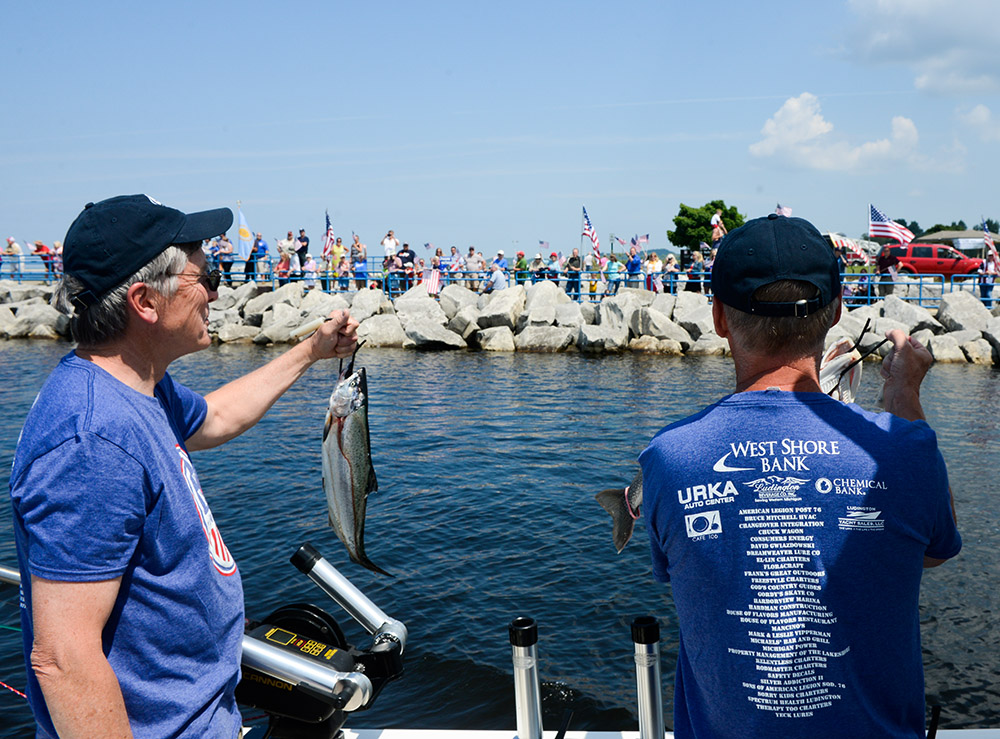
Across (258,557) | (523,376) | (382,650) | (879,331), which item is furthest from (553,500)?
(879,331)

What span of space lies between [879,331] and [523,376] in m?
11.1

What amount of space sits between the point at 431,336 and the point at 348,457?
926 inches

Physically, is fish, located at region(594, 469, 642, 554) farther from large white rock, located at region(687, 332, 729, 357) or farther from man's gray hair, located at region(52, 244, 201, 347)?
large white rock, located at region(687, 332, 729, 357)

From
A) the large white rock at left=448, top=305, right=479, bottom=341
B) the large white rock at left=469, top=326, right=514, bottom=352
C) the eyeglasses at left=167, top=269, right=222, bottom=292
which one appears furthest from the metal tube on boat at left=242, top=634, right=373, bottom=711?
the large white rock at left=448, top=305, right=479, bottom=341

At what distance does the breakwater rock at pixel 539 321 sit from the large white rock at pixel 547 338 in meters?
0.03

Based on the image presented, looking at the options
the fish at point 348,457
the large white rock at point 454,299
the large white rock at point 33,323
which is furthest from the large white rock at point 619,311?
the fish at point 348,457

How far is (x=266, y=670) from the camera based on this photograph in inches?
111

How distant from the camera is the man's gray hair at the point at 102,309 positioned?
2100 millimetres

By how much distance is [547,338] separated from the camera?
26.2 meters

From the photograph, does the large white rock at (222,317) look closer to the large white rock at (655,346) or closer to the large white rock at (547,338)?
the large white rock at (547,338)

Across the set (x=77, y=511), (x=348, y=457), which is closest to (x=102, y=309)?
(x=77, y=511)

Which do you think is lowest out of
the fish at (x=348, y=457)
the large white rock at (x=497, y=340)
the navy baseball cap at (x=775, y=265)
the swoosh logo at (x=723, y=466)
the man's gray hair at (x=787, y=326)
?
the large white rock at (x=497, y=340)

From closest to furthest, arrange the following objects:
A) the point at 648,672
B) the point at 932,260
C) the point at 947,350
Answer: the point at 648,672 < the point at 947,350 < the point at 932,260

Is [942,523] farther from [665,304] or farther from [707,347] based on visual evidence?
[665,304]
